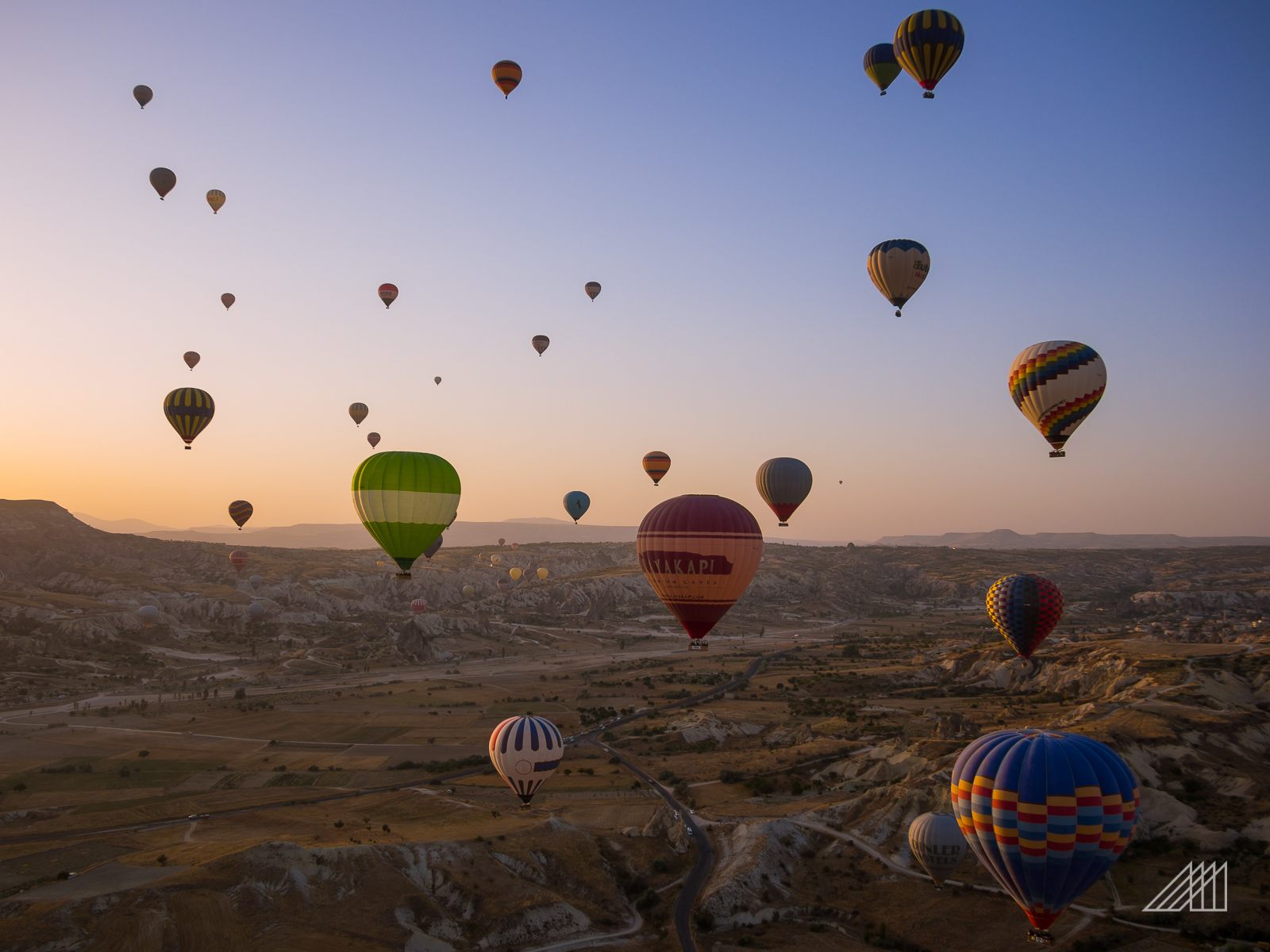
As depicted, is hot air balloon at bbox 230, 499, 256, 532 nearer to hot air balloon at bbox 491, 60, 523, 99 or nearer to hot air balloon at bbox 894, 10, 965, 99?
hot air balloon at bbox 491, 60, 523, 99

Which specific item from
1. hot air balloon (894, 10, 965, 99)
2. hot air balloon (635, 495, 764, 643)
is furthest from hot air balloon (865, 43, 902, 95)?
hot air balloon (635, 495, 764, 643)

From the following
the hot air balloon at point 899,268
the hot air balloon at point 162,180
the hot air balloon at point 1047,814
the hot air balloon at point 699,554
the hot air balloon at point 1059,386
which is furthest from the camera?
the hot air balloon at point 162,180

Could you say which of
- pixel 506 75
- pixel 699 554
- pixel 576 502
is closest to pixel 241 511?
pixel 576 502

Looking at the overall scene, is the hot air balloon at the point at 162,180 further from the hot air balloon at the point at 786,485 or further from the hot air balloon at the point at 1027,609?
the hot air balloon at the point at 1027,609

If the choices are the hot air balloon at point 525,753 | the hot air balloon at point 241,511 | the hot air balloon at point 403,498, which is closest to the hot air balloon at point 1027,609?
the hot air balloon at point 525,753

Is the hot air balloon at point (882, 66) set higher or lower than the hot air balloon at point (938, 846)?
higher

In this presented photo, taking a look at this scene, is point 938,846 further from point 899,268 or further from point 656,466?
point 656,466
